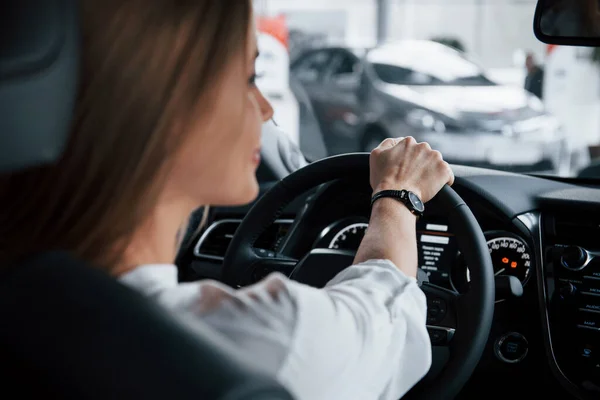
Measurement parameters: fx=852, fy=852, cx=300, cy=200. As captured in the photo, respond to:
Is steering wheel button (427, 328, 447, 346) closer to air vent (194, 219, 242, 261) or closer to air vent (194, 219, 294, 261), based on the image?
air vent (194, 219, 294, 261)

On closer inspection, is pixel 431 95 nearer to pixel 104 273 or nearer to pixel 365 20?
pixel 365 20

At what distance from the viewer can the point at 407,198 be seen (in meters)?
1.26

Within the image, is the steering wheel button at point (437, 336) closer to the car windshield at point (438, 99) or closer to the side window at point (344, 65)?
the car windshield at point (438, 99)

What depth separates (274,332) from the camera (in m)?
0.88

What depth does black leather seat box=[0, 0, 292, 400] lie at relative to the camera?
667mm

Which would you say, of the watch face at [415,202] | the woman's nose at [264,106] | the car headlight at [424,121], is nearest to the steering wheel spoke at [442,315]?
the watch face at [415,202]

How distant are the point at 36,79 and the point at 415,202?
2.09 ft

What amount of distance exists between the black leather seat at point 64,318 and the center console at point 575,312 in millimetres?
1191

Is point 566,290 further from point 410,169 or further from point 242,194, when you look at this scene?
point 242,194

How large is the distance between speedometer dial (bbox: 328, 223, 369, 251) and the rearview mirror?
554 mm

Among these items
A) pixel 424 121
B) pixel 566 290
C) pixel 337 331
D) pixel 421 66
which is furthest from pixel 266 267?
pixel 421 66

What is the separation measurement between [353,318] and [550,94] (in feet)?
23.0

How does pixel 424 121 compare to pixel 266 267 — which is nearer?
pixel 266 267

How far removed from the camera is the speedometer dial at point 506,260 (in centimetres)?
181
